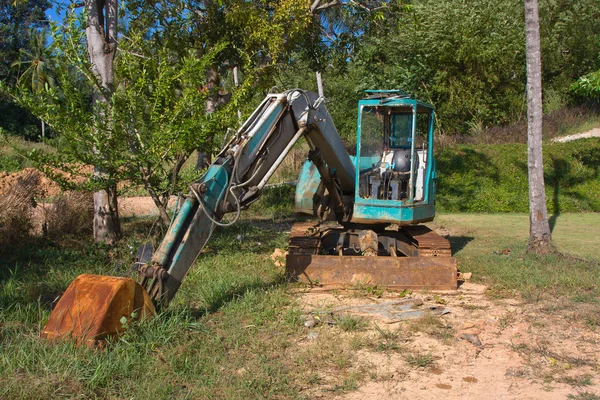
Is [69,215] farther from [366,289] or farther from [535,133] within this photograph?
[535,133]

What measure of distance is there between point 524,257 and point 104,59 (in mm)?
7911

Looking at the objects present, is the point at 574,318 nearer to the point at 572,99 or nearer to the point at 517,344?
the point at 517,344

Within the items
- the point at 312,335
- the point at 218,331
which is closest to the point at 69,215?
the point at 218,331

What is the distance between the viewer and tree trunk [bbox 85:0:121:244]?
34.0ft

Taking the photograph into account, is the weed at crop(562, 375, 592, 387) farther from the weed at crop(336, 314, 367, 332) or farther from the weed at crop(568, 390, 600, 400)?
the weed at crop(336, 314, 367, 332)

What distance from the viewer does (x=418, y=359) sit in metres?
5.68

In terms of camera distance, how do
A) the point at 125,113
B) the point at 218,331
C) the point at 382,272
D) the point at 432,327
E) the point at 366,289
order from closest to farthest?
1. the point at 218,331
2. the point at 432,327
3. the point at 366,289
4. the point at 382,272
5. the point at 125,113

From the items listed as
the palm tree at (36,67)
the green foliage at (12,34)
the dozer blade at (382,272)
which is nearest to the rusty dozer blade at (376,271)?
the dozer blade at (382,272)

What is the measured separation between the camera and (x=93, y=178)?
9141 mm

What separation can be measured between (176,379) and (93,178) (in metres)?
4.97

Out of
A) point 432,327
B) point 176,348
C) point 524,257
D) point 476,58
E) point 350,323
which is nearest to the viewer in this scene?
point 176,348

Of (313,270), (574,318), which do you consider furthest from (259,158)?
(574,318)

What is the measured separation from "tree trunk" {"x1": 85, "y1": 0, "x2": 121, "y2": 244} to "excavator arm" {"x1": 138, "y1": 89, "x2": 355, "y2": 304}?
13.1 feet

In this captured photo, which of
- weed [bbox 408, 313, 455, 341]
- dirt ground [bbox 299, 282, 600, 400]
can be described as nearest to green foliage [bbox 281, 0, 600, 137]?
dirt ground [bbox 299, 282, 600, 400]
